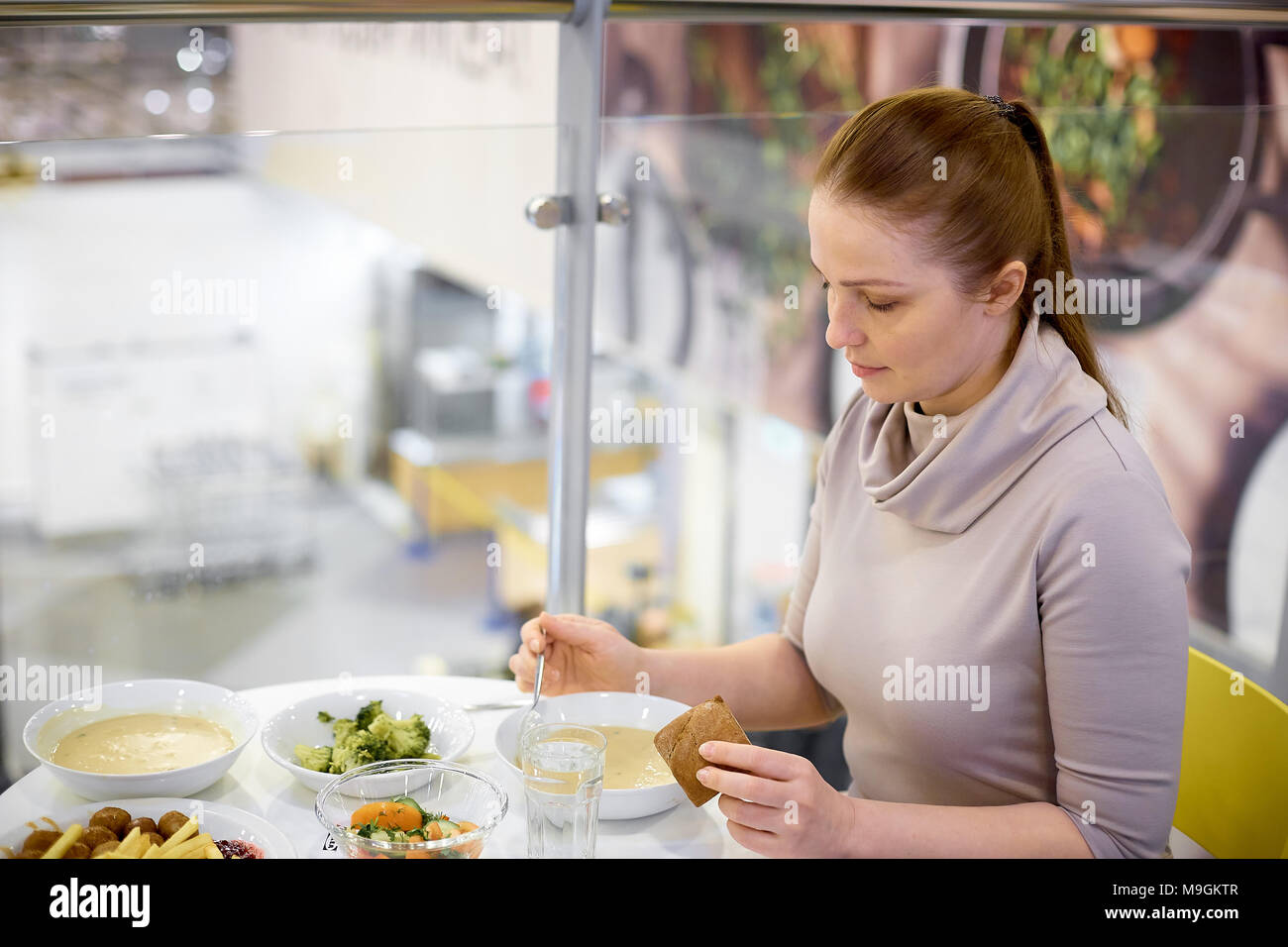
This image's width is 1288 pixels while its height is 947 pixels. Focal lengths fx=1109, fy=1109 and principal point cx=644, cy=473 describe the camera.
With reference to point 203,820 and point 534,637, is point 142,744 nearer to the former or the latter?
point 203,820

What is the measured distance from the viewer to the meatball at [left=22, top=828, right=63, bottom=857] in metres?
1.02

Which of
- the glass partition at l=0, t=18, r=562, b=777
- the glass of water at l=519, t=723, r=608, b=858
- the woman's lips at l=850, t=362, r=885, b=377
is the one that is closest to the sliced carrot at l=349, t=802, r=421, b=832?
the glass of water at l=519, t=723, r=608, b=858

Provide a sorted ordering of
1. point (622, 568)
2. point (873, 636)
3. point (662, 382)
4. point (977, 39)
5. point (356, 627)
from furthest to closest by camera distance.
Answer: point (356, 627) → point (622, 568) → point (662, 382) → point (977, 39) → point (873, 636)

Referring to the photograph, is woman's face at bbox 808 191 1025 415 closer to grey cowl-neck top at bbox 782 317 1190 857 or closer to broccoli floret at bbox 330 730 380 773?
grey cowl-neck top at bbox 782 317 1190 857

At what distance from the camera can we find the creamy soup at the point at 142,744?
1.18 meters

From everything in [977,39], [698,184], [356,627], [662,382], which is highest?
[977,39]

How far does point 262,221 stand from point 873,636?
6.39 metres

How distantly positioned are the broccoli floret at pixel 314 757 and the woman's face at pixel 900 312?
0.71m

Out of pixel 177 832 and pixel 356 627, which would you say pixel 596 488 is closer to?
pixel 356 627

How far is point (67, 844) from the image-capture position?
3.27 feet

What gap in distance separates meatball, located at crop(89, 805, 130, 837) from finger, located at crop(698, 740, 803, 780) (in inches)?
21.9

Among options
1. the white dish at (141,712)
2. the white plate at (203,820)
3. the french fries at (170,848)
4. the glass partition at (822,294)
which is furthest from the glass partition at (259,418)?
the french fries at (170,848)
